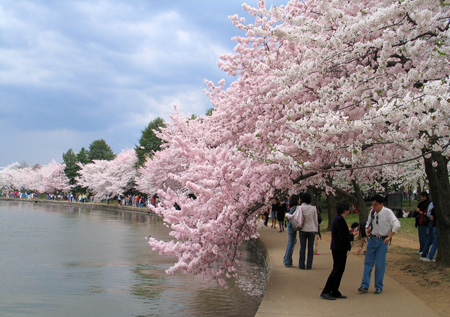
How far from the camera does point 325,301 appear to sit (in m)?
6.86

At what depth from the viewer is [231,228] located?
8.18m

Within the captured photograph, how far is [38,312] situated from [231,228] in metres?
3.93

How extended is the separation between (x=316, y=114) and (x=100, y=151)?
328ft

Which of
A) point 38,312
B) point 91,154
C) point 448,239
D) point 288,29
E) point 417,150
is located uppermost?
point 91,154

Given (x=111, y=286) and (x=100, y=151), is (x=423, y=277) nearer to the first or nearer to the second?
(x=111, y=286)

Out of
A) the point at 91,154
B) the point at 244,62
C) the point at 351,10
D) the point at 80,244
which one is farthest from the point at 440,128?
the point at 91,154

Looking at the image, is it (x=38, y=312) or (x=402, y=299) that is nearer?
(x=402, y=299)

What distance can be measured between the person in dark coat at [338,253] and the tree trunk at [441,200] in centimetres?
327

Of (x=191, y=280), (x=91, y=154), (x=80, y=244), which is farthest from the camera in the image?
(x=91, y=154)

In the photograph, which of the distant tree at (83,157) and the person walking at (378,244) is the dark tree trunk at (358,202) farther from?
the distant tree at (83,157)

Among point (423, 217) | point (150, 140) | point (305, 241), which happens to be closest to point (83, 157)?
point (150, 140)

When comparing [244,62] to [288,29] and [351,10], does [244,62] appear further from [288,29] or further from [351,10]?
[288,29]

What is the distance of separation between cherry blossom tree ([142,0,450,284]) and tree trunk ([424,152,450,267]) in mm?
43

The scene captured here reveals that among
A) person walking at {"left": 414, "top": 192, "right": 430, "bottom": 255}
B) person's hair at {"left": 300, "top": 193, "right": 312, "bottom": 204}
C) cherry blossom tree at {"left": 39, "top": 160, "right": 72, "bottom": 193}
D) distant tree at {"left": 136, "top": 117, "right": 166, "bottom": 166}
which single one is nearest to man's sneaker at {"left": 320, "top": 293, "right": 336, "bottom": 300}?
person's hair at {"left": 300, "top": 193, "right": 312, "bottom": 204}
